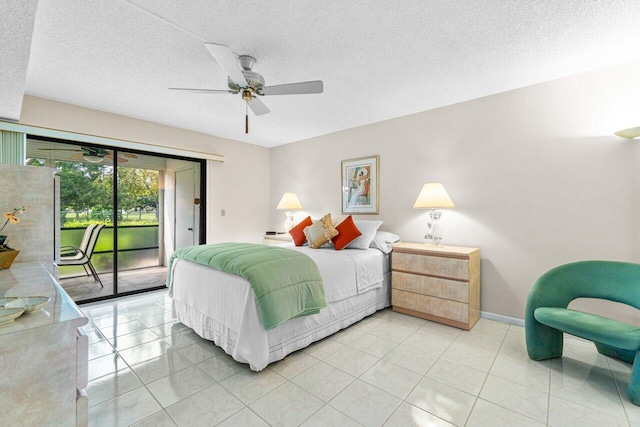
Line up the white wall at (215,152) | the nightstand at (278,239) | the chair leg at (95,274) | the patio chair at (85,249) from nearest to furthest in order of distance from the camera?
1. the white wall at (215,152)
2. the patio chair at (85,249)
3. the chair leg at (95,274)
4. the nightstand at (278,239)

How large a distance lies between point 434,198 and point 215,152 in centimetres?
356

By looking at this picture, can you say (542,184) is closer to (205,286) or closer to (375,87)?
(375,87)

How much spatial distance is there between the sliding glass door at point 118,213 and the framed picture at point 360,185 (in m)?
2.41

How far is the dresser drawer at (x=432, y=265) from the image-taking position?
111 inches

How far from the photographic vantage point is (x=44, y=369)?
0.98 m

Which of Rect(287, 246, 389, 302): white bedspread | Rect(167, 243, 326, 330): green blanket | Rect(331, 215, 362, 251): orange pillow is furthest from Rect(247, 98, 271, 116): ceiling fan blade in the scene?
Rect(331, 215, 362, 251): orange pillow

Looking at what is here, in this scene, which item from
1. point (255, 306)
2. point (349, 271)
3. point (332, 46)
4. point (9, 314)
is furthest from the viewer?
point (349, 271)

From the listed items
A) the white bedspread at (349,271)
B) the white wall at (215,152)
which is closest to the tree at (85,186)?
the white wall at (215,152)

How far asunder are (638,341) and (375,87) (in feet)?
9.13

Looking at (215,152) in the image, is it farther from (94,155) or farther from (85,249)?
(85,249)

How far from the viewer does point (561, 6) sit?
1.77 m

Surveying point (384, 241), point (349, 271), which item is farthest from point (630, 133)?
point (349, 271)

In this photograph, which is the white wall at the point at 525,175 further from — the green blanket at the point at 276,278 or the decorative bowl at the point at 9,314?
the decorative bowl at the point at 9,314

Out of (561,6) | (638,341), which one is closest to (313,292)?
(638,341)
